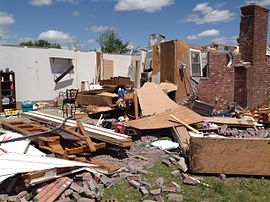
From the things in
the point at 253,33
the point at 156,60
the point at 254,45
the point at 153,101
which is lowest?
the point at 153,101

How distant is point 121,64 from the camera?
18.3 meters

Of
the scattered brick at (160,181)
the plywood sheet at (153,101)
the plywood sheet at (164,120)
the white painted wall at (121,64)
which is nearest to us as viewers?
the scattered brick at (160,181)

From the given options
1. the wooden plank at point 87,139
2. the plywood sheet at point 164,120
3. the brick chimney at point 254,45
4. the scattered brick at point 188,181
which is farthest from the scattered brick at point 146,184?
the brick chimney at point 254,45

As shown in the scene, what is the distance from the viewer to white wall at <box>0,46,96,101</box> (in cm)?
1319

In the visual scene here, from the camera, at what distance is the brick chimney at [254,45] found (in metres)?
10.8

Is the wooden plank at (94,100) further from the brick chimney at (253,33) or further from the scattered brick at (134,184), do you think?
the scattered brick at (134,184)

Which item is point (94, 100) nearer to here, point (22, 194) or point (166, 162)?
point (166, 162)

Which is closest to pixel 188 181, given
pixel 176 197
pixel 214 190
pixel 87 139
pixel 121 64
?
pixel 214 190

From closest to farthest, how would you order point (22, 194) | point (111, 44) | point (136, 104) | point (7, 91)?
point (22, 194), point (136, 104), point (7, 91), point (111, 44)

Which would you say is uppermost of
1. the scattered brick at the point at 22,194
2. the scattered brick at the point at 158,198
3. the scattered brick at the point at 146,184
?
the scattered brick at the point at 22,194

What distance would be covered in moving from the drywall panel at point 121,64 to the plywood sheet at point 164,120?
10.5 m

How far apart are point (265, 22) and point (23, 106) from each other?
10.2 meters

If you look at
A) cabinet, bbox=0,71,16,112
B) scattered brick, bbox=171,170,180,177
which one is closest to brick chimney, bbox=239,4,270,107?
scattered brick, bbox=171,170,180,177

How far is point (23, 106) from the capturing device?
12.1 metres
